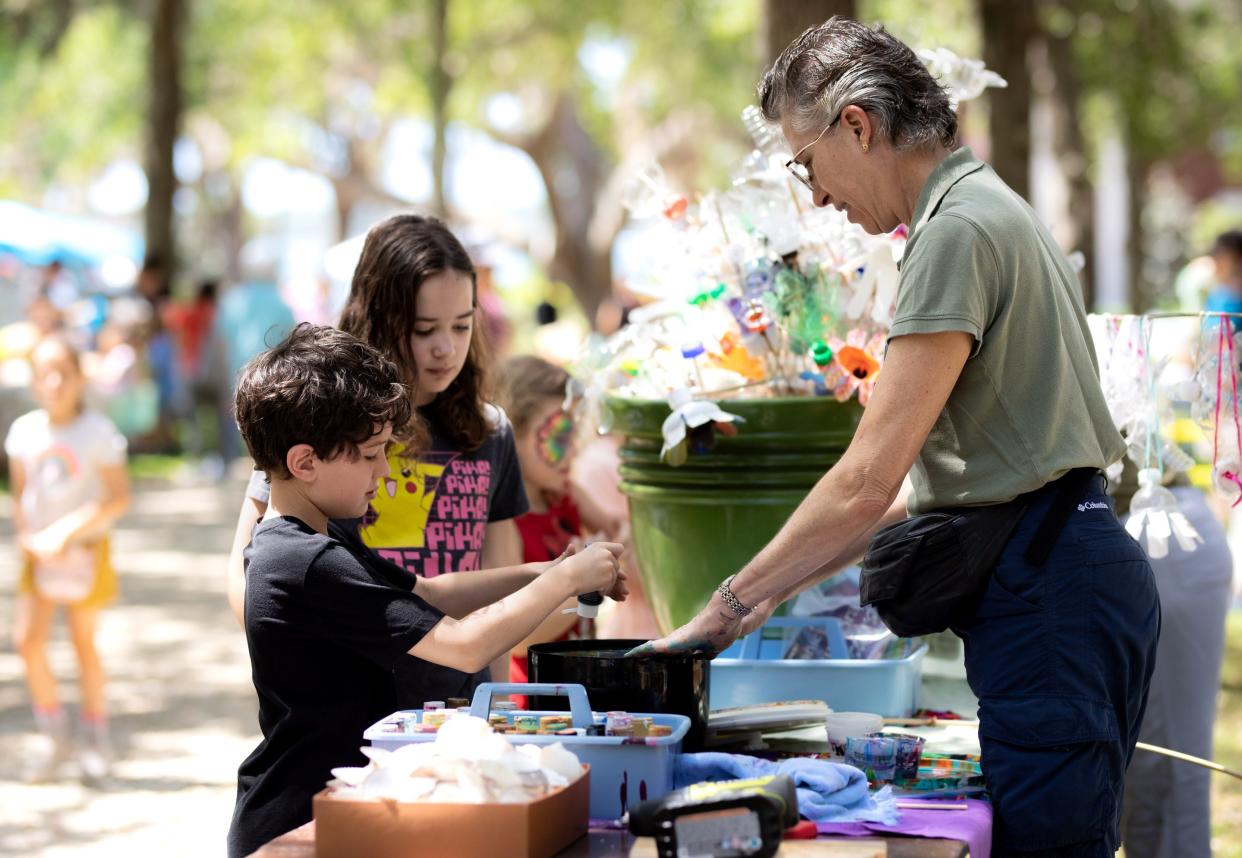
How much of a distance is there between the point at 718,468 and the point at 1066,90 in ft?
41.8

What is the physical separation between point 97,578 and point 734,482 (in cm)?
353

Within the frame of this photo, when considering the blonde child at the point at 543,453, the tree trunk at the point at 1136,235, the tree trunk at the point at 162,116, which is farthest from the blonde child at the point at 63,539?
the tree trunk at the point at 1136,235

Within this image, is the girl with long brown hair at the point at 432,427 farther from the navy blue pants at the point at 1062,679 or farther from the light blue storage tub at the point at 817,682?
the navy blue pants at the point at 1062,679

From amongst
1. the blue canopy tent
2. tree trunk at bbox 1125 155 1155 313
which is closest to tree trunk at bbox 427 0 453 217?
the blue canopy tent

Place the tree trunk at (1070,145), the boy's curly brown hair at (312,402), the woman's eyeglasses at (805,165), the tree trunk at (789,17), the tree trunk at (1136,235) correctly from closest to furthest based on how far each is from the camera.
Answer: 1. the boy's curly brown hair at (312,402)
2. the woman's eyeglasses at (805,165)
3. the tree trunk at (789,17)
4. the tree trunk at (1070,145)
5. the tree trunk at (1136,235)

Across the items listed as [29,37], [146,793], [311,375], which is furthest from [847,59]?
[29,37]

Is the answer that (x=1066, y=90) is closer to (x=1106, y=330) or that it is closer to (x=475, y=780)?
(x=1106, y=330)

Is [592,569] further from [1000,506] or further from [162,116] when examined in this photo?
[162,116]

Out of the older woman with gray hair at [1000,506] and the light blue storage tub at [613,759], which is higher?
the older woman with gray hair at [1000,506]

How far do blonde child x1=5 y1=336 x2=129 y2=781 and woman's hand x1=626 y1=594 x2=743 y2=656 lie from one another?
4.03 m

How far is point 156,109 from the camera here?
18484 millimetres

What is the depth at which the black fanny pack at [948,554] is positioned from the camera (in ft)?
7.89

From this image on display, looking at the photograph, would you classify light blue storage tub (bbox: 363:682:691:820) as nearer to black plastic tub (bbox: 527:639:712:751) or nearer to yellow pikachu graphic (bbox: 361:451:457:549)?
black plastic tub (bbox: 527:639:712:751)

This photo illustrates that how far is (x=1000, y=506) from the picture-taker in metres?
2.41
